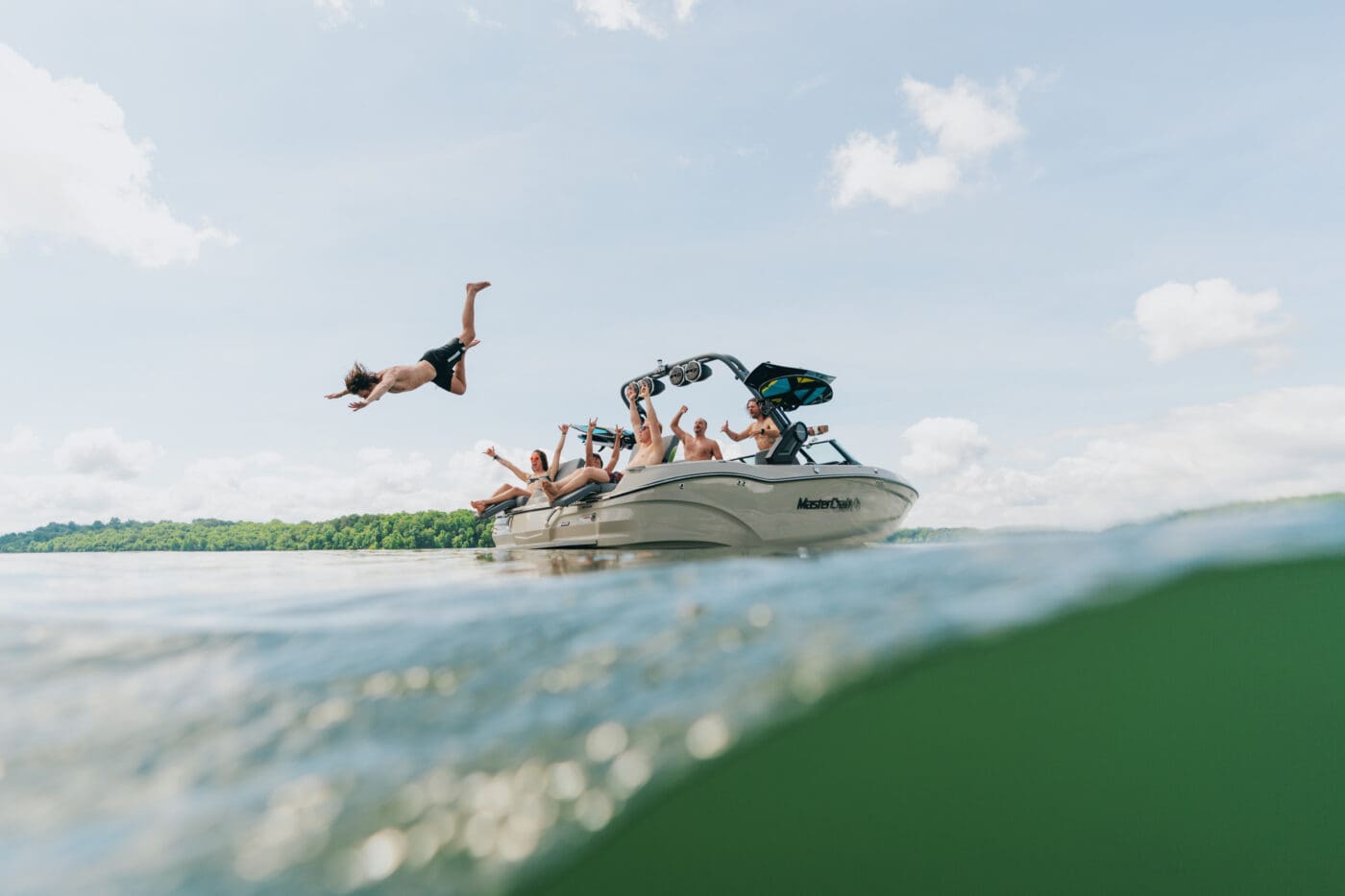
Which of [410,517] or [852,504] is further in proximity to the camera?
[410,517]

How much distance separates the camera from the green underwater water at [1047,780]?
2.71 metres

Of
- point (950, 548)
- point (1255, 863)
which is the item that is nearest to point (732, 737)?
point (1255, 863)

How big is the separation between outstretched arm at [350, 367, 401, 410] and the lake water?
8.51 feet

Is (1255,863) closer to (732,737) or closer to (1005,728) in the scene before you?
(1005,728)

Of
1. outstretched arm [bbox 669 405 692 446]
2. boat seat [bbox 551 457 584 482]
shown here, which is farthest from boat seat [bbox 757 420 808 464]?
boat seat [bbox 551 457 584 482]

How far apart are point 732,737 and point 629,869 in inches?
25.0

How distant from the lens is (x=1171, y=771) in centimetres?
326

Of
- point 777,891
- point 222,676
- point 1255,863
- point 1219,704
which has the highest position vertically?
point 222,676

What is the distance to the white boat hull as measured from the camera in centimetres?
909

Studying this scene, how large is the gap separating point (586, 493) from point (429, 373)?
308cm

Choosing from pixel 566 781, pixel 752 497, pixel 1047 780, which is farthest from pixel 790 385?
pixel 566 781

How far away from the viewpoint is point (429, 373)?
8.11m

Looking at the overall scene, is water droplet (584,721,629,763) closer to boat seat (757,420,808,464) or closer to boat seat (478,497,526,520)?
boat seat (757,420,808,464)

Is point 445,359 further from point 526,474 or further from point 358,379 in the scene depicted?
point 526,474
